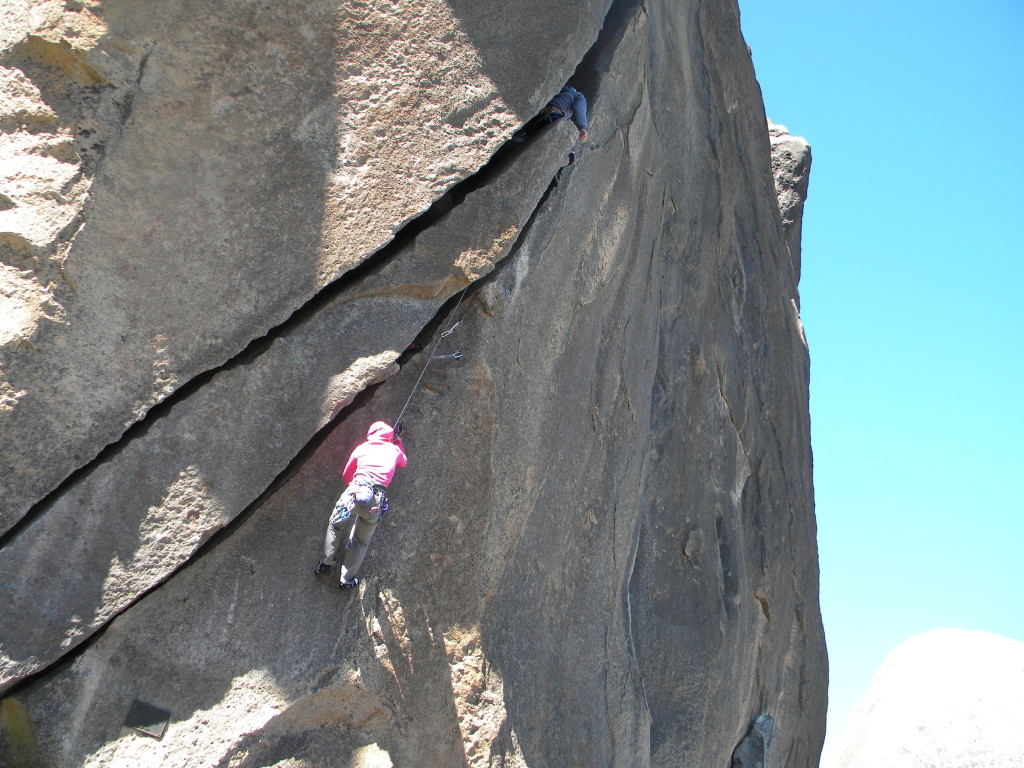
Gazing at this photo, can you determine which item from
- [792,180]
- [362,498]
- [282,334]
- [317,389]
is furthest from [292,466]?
[792,180]

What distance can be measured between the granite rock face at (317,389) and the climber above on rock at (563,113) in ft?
0.43

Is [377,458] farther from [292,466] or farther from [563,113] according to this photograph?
[563,113]

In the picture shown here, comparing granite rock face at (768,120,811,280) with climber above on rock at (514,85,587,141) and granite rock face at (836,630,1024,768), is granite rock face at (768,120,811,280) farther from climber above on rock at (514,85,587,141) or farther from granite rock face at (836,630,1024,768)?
climber above on rock at (514,85,587,141)

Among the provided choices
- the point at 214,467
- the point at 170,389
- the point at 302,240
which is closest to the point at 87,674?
the point at 214,467

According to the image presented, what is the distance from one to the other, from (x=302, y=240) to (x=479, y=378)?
1.23 m

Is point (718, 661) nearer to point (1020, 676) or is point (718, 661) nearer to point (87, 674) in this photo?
point (87, 674)

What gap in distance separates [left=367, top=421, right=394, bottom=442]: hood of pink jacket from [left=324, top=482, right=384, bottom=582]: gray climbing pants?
266 millimetres

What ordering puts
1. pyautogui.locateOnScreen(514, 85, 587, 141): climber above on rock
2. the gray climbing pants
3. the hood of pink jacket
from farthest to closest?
pyautogui.locateOnScreen(514, 85, 587, 141): climber above on rock, the hood of pink jacket, the gray climbing pants

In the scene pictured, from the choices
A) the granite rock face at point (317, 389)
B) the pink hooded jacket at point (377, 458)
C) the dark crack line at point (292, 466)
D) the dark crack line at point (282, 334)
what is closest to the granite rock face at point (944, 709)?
the granite rock face at point (317, 389)

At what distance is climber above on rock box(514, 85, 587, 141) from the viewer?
212 inches

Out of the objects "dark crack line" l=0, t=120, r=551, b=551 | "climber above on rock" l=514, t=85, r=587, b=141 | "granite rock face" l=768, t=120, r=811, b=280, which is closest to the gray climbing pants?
"dark crack line" l=0, t=120, r=551, b=551

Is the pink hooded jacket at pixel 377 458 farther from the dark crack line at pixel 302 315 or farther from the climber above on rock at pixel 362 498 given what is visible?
the dark crack line at pixel 302 315

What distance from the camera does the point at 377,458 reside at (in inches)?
175

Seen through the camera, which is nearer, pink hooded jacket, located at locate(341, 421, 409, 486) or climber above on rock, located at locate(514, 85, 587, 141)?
pink hooded jacket, located at locate(341, 421, 409, 486)
